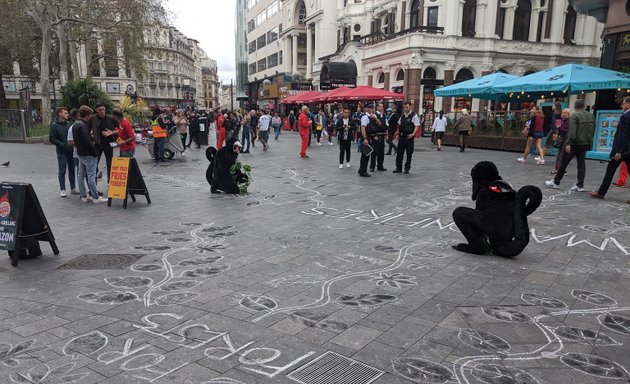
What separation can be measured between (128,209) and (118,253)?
259 cm

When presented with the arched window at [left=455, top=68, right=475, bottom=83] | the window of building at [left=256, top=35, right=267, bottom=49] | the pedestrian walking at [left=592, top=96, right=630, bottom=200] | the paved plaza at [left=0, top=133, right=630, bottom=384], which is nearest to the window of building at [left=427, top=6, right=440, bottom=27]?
the arched window at [left=455, top=68, right=475, bottom=83]

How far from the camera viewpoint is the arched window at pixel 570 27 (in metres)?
34.8

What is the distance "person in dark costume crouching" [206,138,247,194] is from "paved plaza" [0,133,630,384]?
151 centimetres

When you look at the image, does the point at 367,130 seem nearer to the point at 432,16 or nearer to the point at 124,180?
the point at 124,180

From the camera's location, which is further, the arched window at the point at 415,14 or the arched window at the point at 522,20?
Result: the arched window at the point at 522,20

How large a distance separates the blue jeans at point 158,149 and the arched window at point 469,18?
26310 mm

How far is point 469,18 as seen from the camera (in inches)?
1284

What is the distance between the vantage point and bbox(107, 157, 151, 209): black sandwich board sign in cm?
776

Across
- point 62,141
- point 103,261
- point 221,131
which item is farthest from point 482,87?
point 103,261

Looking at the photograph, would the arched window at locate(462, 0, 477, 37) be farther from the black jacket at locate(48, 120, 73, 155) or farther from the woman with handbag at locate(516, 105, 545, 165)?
the black jacket at locate(48, 120, 73, 155)

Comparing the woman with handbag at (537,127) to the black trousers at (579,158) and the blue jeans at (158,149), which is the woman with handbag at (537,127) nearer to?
the black trousers at (579,158)

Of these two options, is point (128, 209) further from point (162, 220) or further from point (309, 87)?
point (309, 87)

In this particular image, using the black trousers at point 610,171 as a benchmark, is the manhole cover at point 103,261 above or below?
below

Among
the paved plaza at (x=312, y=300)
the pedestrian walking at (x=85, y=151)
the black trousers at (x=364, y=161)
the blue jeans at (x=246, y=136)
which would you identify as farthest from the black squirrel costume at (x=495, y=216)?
the blue jeans at (x=246, y=136)
